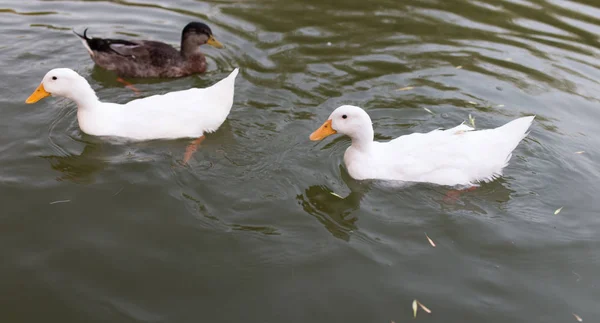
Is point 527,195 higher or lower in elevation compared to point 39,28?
lower

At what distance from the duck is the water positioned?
0.18m

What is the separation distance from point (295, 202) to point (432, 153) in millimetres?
1438

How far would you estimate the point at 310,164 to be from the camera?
19.1ft

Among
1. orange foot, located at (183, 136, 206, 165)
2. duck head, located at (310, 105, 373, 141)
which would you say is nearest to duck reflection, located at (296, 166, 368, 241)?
duck head, located at (310, 105, 373, 141)

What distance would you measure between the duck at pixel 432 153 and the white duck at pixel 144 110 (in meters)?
1.39

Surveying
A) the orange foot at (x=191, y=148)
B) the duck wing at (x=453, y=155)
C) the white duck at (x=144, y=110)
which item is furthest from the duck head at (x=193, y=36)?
the duck wing at (x=453, y=155)

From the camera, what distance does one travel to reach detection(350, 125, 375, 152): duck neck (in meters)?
5.47

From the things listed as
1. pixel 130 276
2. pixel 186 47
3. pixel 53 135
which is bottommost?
pixel 130 276

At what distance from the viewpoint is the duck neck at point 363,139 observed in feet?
17.9

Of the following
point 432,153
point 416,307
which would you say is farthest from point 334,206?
point 416,307

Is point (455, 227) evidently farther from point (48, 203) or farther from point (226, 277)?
point (48, 203)

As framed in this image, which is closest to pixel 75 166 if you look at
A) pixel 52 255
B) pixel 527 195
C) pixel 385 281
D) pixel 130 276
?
pixel 52 255

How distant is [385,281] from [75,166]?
10.9 ft

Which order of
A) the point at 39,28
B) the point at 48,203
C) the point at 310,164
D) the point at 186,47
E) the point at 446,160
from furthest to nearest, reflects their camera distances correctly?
the point at 39,28, the point at 186,47, the point at 310,164, the point at 446,160, the point at 48,203
